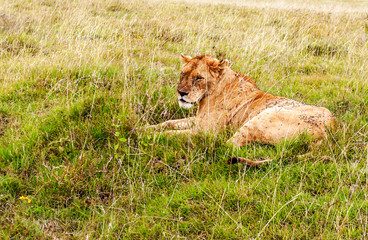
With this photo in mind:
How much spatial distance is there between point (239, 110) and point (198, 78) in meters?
0.76

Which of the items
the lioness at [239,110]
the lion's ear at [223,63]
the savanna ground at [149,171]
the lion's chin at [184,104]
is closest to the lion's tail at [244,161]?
the savanna ground at [149,171]

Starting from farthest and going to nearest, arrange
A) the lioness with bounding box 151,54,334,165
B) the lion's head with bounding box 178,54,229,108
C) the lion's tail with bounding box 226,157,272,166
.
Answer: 1. the lion's head with bounding box 178,54,229,108
2. the lioness with bounding box 151,54,334,165
3. the lion's tail with bounding box 226,157,272,166

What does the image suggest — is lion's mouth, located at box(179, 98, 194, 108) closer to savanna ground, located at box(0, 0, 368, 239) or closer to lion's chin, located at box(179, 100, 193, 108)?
lion's chin, located at box(179, 100, 193, 108)

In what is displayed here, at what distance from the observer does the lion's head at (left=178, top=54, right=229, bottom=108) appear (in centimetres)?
442

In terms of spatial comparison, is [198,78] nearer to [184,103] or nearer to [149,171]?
[184,103]

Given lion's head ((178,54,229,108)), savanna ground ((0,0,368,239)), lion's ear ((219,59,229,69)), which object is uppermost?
lion's ear ((219,59,229,69))

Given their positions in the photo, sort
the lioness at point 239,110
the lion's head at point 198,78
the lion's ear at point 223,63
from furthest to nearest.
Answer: the lion's ear at point 223,63 < the lion's head at point 198,78 < the lioness at point 239,110

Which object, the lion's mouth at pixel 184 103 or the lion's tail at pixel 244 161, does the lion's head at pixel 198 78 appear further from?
the lion's tail at pixel 244 161

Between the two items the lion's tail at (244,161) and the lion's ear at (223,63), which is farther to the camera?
the lion's ear at (223,63)

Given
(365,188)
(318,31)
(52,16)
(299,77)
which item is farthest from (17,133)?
(318,31)

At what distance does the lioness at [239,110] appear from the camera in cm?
368

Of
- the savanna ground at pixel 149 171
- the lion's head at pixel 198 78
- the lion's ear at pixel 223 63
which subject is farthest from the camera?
the lion's ear at pixel 223 63

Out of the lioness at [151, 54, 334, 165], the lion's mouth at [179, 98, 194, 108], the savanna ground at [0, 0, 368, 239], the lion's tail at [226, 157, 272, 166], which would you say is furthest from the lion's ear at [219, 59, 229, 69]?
the lion's tail at [226, 157, 272, 166]

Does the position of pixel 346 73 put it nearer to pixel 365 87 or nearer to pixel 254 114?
pixel 365 87
